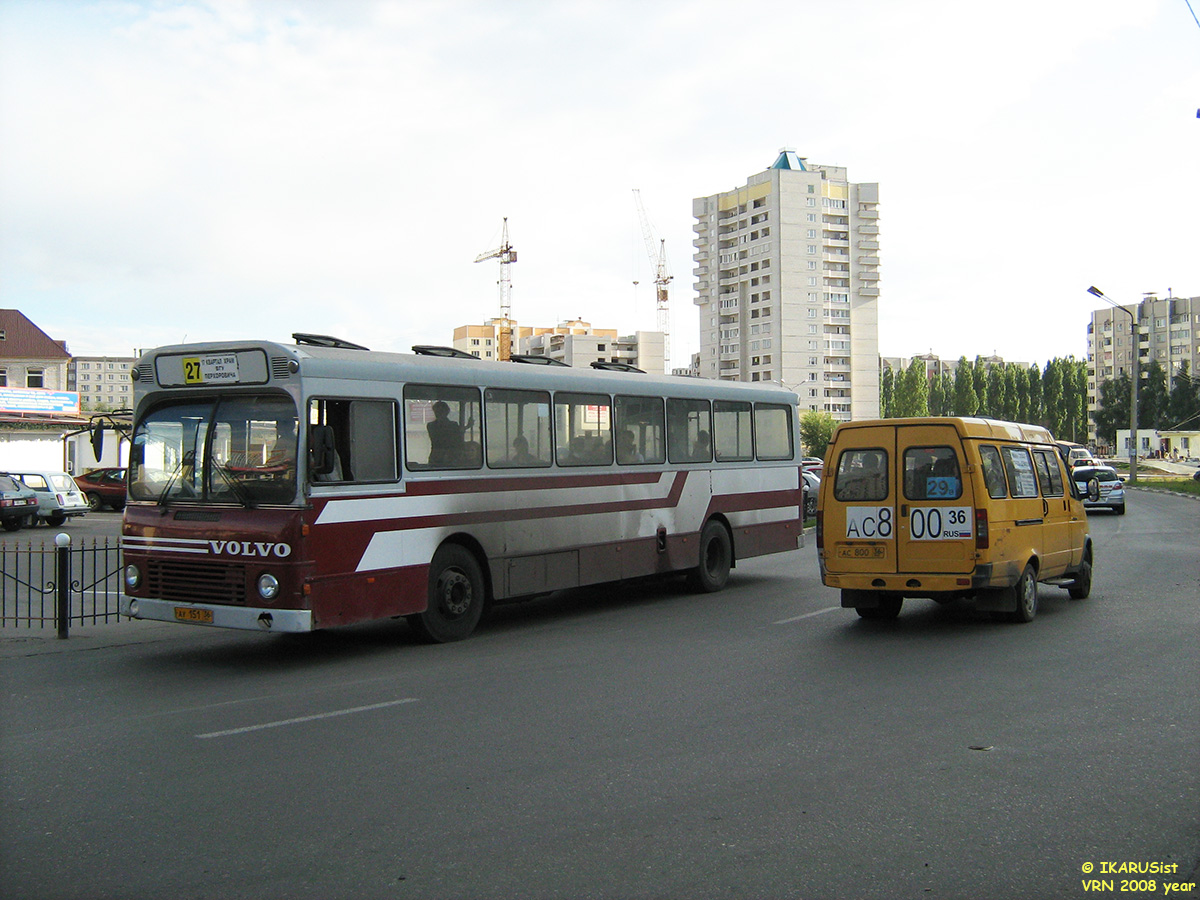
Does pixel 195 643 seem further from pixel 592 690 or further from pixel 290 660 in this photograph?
pixel 592 690

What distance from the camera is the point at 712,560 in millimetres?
16281

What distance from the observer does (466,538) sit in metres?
11.8

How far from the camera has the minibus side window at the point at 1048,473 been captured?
13.0 m

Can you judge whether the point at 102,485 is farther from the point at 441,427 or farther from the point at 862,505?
the point at 862,505

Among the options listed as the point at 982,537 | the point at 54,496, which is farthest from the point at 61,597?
the point at 54,496

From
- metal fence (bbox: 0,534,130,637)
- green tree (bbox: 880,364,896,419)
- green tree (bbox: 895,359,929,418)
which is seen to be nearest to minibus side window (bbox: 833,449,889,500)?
metal fence (bbox: 0,534,130,637)

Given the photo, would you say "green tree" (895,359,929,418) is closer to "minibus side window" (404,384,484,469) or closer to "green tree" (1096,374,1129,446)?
"green tree" (1096,374,1129,446)

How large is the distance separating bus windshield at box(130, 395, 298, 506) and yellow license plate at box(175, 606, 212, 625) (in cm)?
103

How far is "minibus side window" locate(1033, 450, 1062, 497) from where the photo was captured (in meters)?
13.0

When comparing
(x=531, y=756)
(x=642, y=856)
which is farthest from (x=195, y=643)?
(x=642, y=856)

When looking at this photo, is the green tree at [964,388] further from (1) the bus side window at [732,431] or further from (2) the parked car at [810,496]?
(1) the bus side window at [732,431]

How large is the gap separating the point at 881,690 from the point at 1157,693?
2.11 meters

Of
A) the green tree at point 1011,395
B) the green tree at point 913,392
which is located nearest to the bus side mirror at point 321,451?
the green tree at point 913,392

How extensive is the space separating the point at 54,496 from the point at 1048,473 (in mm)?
30931
